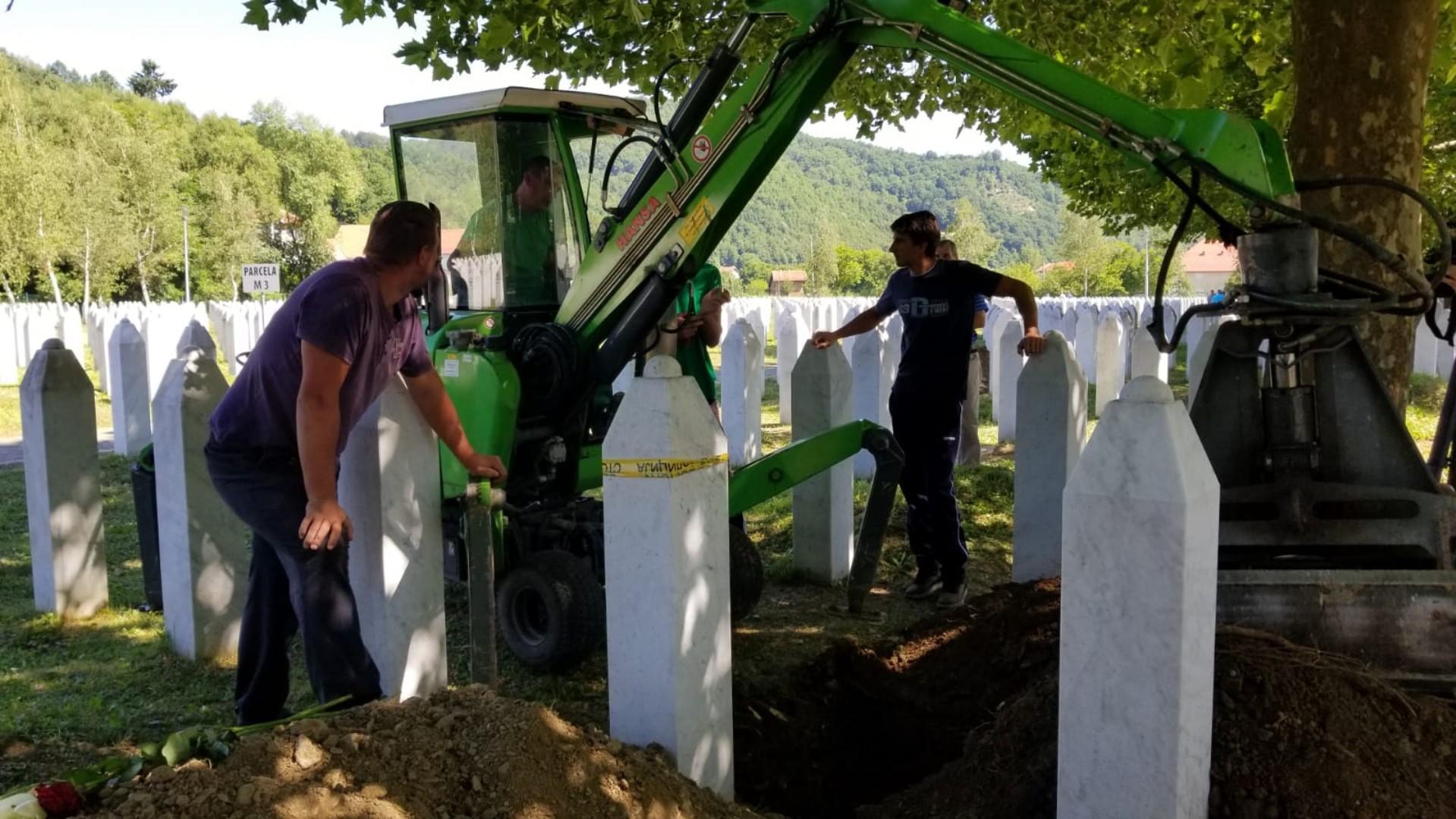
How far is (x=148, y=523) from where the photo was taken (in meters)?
5.55

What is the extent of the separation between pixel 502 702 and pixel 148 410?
9433 mm

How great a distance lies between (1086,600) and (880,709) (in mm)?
2237

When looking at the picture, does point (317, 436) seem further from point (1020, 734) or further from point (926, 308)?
point (926, 308)

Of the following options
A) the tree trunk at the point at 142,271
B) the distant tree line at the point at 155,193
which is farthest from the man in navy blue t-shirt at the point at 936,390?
the tree trunk at the point at 142,271

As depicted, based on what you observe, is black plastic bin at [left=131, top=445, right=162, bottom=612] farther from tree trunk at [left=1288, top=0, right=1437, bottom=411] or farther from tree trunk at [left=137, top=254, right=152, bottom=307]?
tree trunk at [left=137, top=254, right=152, bottom=307]

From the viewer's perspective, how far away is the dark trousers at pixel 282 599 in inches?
129

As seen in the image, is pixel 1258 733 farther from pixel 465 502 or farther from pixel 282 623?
pixel 282 623

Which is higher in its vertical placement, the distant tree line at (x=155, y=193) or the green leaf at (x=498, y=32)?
the distant tree line at (x=155, y=193)

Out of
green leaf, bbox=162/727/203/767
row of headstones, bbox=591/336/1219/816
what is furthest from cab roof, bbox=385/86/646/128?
green leaf, bbox=162/727/203/767

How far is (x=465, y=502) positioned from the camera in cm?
335

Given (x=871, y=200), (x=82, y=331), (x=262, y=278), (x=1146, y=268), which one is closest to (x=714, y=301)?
(x=262, y=278)

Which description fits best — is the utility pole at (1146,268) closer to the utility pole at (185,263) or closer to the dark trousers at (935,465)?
the utility pole at (185,263)

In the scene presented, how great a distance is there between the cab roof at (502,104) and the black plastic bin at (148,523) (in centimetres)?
211

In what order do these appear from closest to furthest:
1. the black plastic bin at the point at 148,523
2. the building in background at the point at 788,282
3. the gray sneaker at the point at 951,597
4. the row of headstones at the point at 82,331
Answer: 1. the black plastic bin at the point at 148,523
2. the gray sneaker at the point at 951,597
3. the row of headstones at the point at 82,331
4. the building in background at the point at 788,282
